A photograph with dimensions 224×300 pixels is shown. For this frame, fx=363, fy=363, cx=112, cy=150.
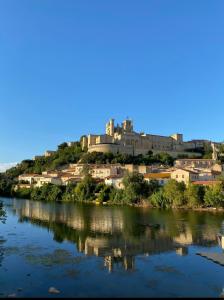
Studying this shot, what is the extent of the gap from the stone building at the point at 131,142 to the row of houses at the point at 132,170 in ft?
35.5

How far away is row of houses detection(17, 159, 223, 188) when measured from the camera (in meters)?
53.3

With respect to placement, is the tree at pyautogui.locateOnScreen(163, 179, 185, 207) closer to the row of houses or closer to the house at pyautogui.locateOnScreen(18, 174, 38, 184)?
the row of houses

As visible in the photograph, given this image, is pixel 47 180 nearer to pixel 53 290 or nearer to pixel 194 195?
pixel 194 195

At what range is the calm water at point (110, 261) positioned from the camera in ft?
41.1

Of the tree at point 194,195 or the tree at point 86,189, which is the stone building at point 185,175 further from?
the tree at point 86,189

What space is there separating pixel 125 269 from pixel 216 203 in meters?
27.5

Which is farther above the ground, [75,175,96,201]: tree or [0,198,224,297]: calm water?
[75,175,96,201]: tree

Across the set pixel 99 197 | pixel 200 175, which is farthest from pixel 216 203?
pixel 99 197

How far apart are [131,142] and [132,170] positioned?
28.6 metres

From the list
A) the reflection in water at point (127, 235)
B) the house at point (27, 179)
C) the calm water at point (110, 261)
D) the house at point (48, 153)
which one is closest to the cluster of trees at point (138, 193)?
the house at point (27, 179)

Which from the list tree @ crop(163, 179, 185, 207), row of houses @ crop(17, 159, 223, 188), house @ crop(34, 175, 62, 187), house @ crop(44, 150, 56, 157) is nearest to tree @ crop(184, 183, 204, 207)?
tree @ crop(163, 179, 185, 207)

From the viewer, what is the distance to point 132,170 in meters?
68.7

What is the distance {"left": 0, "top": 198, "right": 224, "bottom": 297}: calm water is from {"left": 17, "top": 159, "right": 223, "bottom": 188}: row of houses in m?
24.7

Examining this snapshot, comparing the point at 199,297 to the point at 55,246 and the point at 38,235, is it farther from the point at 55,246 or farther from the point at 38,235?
the point at 38,235
